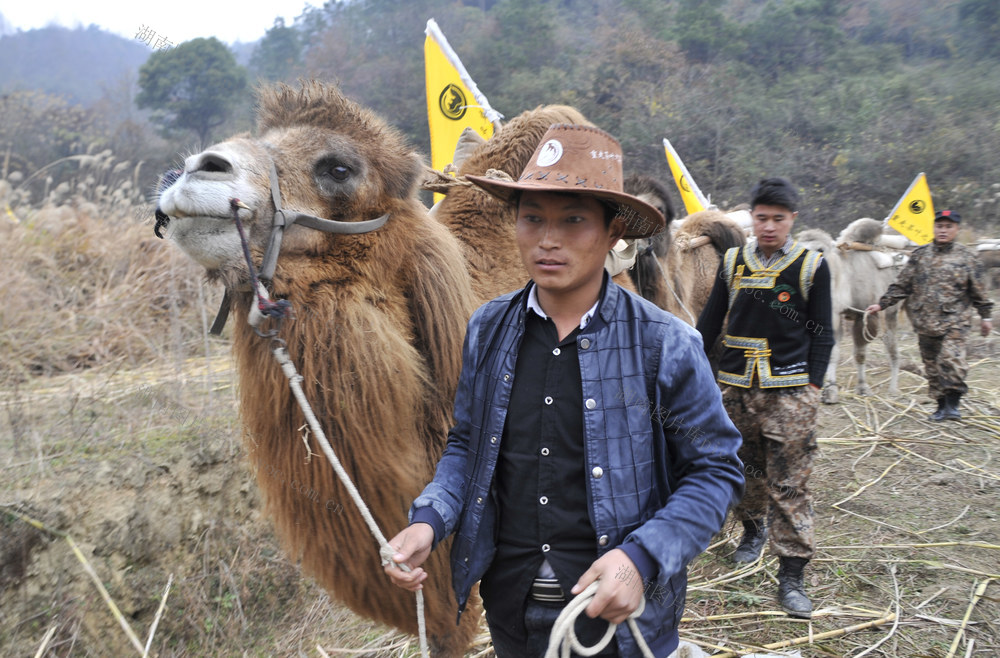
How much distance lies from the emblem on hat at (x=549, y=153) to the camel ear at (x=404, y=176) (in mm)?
1057

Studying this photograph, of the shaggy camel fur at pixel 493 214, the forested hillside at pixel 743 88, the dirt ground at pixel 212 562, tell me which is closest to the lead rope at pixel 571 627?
the shaggy camel fur at pixel 493 214

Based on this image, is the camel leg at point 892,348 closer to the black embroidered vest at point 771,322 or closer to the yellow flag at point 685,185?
the yellow flag at point 685,185

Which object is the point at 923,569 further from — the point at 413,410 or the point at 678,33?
the point at 678,33

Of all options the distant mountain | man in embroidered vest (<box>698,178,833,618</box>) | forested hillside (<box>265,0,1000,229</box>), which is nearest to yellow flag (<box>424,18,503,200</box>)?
man in embroidered vest (<box>698,178,833,618</box>)

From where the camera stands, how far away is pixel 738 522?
15.8 feet

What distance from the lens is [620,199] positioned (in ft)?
5.26

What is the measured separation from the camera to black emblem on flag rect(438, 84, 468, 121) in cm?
695

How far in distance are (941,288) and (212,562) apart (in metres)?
7.58

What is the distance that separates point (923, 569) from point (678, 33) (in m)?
31.5

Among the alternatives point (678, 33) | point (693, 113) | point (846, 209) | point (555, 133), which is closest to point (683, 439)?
point (555, 133)

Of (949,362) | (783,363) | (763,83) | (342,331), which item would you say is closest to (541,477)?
(342,331)

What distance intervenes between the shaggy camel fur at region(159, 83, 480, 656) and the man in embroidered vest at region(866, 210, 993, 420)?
6266mm

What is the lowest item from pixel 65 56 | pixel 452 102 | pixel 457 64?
pixel 452 102

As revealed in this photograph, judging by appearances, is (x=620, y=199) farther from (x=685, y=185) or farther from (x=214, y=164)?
(x=685, y=185)
